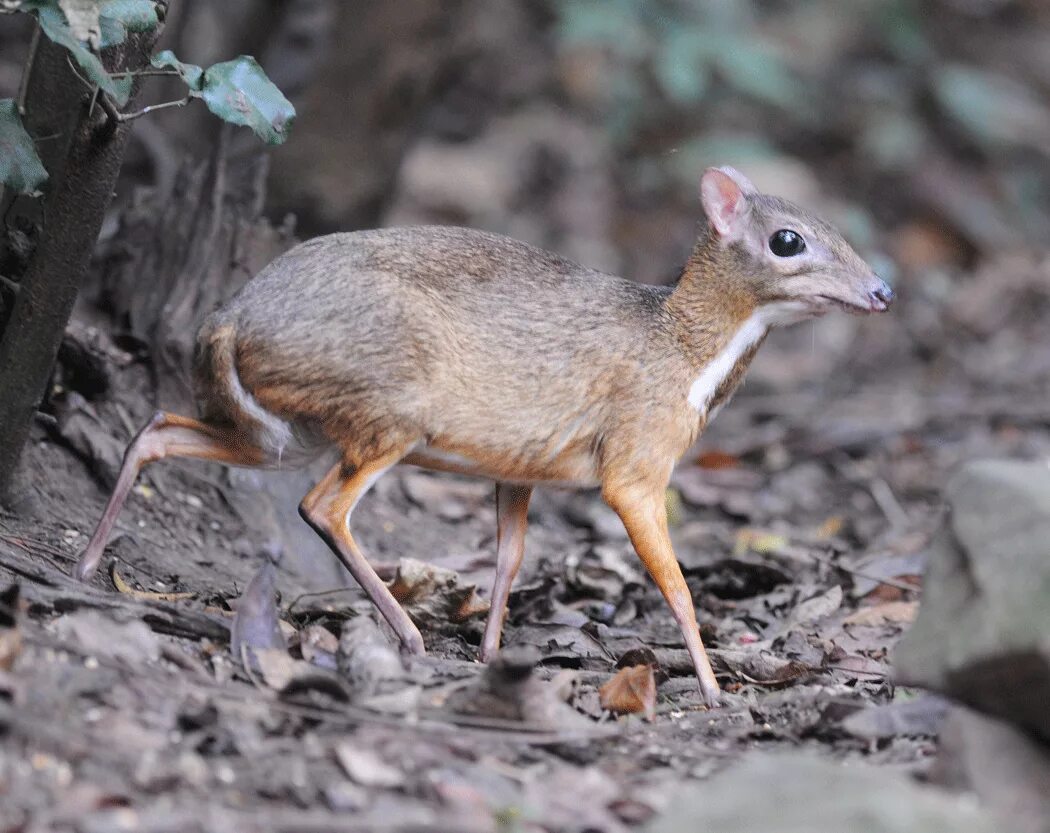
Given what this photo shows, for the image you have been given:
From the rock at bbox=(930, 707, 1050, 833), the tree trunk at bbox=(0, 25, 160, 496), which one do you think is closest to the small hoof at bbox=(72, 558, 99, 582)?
the tree trunk at bbox=(0, 25, 160, 496)

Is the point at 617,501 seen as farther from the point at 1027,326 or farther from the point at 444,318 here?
the point at 1027,326

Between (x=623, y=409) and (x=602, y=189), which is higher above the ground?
(x=602, y=189)

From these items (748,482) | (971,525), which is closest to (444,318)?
(971,525)

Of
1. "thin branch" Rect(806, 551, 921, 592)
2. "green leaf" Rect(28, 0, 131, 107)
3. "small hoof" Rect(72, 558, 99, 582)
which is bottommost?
"small hoof" Rect(72, 558, 99, 582)

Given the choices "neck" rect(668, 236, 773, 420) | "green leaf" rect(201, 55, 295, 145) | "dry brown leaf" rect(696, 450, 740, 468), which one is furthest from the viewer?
"dry brown leaf" rect(696, 450, 740, 468)

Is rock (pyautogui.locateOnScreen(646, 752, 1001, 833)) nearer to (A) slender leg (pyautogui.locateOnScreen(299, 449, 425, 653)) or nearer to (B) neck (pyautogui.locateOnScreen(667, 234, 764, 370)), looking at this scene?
(A) slender leg (pyautogui.locateOnScreen(299, 449, 425, 653))

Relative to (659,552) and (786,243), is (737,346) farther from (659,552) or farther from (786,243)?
(659,552)

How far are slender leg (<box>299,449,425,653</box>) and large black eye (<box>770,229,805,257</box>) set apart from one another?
1.70 meters

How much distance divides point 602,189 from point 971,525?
10.8 meters

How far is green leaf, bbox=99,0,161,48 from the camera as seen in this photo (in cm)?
416

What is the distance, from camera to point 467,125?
1412 cm

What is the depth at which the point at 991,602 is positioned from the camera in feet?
10.8

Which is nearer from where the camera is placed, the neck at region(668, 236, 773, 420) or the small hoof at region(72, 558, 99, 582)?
the small hoof at region(72, 558, 99, 582)

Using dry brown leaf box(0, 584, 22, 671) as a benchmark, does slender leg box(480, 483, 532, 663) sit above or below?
above
